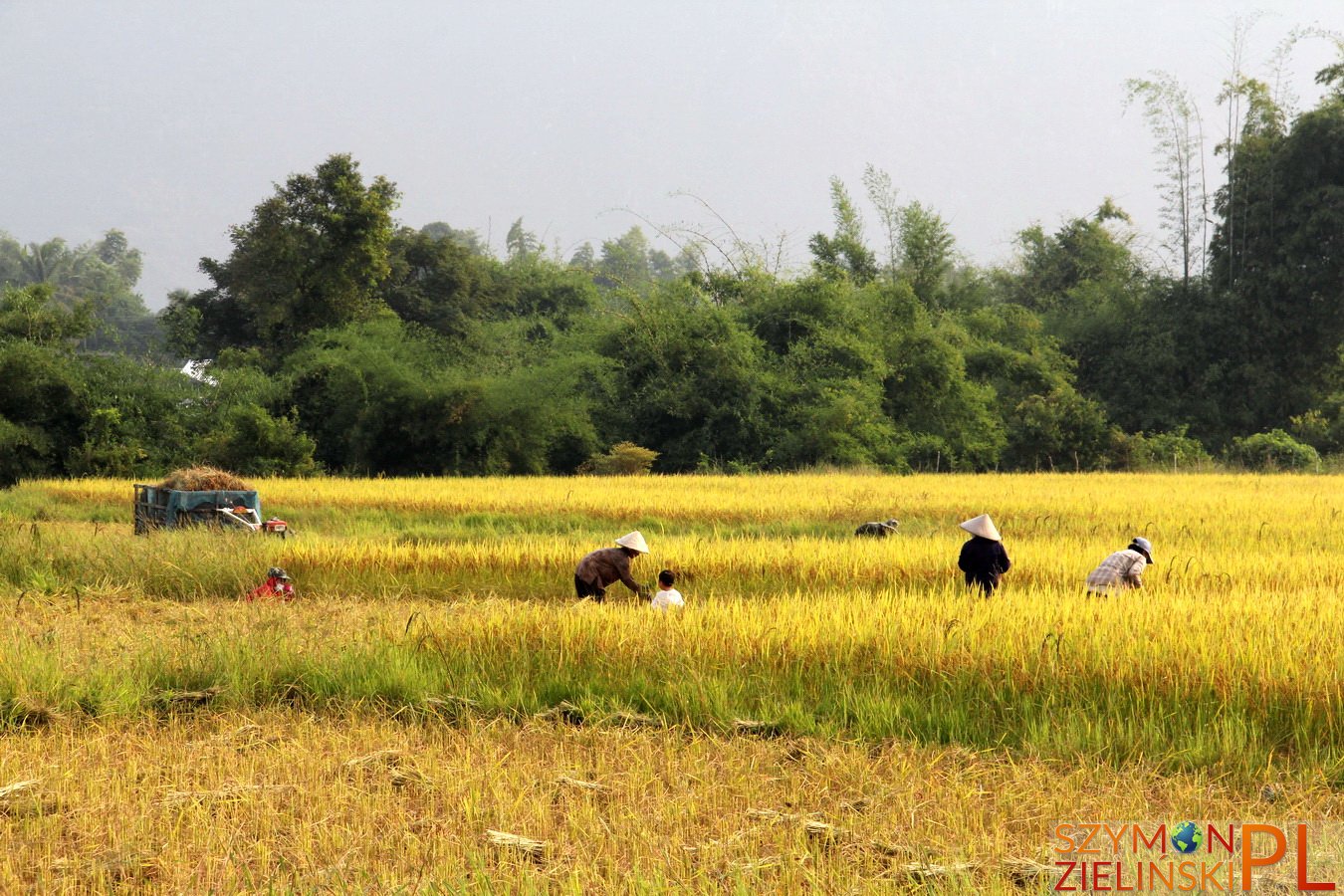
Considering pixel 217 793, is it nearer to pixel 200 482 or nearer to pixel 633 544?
pixel 633 544

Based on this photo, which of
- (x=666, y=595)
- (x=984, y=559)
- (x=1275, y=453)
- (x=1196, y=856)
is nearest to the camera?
(x=1196, y=856)

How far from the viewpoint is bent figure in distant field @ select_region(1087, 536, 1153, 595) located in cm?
827

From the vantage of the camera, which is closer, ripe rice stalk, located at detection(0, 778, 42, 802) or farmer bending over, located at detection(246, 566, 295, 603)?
ripe rice stalk, located at detection(0, 778, 42, 802)

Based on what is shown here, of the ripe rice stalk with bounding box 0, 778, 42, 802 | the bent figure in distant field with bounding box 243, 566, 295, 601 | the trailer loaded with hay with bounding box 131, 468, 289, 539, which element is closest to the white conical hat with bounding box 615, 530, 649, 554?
the bent figure in distant field with bounding box 243, 566, 295, 601

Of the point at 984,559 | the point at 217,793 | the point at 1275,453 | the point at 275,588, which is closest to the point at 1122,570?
the point at 984,559

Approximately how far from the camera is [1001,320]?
115 feet

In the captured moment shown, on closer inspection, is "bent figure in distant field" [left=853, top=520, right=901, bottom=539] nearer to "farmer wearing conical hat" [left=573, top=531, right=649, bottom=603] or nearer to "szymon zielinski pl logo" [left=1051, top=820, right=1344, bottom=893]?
"farmer wearing conical hat" [left=573, top=531, right=649, bottom=603]

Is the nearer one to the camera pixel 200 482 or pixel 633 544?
pixel 633 544

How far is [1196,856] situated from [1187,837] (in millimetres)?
159

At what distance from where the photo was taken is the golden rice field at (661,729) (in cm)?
412

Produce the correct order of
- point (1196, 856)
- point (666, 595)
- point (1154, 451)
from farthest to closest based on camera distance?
point (1154, 451) < point (666, 595) < point (1196, 856)

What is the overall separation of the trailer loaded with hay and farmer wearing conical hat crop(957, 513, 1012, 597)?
7072 mm

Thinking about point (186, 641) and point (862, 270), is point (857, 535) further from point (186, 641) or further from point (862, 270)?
point (862, 270)

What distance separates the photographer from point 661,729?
19.1 feet
